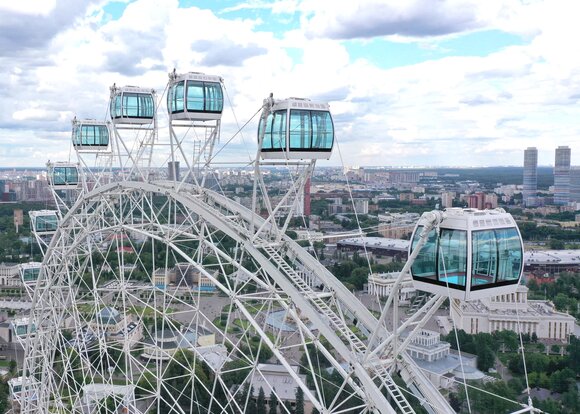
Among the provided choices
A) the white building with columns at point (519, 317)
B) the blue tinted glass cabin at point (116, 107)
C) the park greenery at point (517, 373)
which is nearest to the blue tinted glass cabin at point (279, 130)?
the blue tinted glass cabin at point (116, 107)

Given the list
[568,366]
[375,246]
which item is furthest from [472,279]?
[375,246]

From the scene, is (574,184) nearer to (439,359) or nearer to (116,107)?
(439,359)

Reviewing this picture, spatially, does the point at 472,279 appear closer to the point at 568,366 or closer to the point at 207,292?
the point at 568,366

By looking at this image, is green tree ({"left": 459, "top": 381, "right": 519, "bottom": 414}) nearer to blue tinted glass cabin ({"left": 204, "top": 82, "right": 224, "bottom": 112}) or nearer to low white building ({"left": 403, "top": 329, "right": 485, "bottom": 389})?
low white building ({"left": 403, "top": 329, "right": 485, "bottom": 389})

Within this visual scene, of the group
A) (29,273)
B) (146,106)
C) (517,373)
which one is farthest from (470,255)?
(517,373)

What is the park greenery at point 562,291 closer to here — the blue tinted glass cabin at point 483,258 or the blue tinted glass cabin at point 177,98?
the blue tinted glass cabin at point 177,98

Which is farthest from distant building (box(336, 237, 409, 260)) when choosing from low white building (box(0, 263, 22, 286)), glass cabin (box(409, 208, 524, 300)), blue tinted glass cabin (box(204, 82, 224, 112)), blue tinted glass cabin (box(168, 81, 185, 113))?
glass cabin (box(409, 208, 524, 300))
